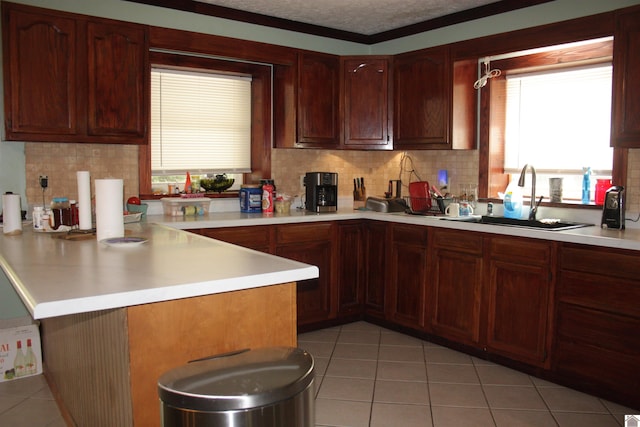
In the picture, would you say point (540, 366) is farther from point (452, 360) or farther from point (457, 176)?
point (457, 176)

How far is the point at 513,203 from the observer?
408cm

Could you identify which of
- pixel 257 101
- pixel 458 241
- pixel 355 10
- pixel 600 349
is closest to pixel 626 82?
pixel 458 241

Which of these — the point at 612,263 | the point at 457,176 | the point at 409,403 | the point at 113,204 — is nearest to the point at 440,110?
the point at 457,176

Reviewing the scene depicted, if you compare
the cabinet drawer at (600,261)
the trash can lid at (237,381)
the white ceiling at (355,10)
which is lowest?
the trash can lid at (237,381)

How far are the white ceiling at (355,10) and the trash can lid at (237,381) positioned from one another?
3.21 meters

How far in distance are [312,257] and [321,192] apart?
577mm

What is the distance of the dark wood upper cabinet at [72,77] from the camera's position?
344cm

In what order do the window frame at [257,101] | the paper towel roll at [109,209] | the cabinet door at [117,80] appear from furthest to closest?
1. the window frame at [257,101]
2. the cabinet door at [117,80]
3. the paper towel roll at [109,209]

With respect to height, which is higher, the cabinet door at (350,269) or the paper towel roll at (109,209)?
the paper towel roll at (109,209)

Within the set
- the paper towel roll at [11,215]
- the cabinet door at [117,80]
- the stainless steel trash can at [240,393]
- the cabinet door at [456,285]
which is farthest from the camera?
the cabinet door at [456,285]

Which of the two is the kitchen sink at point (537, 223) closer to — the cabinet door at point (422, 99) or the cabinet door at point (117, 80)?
the cabinet door at point (422, 99)

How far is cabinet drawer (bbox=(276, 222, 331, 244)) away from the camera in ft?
13.8

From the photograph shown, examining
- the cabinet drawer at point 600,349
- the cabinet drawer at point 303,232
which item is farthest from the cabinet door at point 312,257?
the cabinet drawer at point 600,349

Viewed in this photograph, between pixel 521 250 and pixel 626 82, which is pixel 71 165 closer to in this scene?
pixel 521 250
